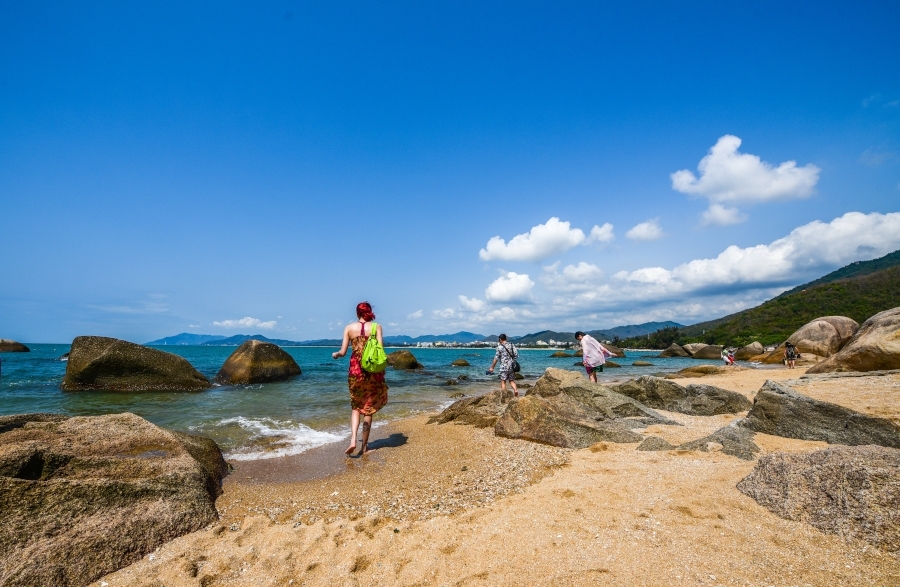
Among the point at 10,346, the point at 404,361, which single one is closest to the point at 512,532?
the point at 404,361

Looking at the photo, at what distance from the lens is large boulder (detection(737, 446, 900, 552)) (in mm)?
3127

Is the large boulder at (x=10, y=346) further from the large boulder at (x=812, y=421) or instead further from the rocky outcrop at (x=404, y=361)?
the large boulder at (x=812, y=421)

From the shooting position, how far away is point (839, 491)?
11.4 feet

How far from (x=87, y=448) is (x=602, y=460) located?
22.6 feet

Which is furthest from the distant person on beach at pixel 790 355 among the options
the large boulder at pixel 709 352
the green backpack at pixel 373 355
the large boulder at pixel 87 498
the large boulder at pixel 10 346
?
the large boulder at pixel 10 346

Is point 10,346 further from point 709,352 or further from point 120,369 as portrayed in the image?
point 709,352

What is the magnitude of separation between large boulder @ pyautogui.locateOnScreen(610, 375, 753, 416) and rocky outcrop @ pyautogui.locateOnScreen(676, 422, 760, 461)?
3.96 m

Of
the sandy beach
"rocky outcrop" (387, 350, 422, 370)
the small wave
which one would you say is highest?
the sandy beach

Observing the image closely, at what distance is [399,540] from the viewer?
12.1 ft

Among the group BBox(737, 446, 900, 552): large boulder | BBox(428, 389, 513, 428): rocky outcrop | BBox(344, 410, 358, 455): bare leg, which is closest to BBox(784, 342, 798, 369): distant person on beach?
BBox(428, 389, 513, 428): rocky outcrop

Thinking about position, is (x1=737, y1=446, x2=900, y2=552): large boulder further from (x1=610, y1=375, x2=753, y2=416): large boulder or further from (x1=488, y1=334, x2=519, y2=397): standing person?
(x1=488, y1=334, x2=519, y2=397): standing person

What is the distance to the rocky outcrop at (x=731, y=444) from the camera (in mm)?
5759

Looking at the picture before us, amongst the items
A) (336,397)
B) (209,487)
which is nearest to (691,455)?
(209,487)

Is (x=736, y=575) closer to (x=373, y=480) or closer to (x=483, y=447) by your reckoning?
(x=373, y=480)
